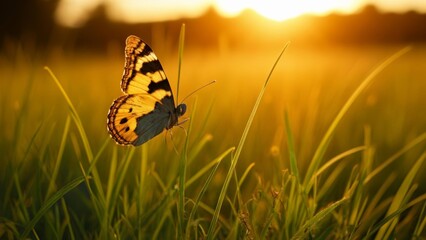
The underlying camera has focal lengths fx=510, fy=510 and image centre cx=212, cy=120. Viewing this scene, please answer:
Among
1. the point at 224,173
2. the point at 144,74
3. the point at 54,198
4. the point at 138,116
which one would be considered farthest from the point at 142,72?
the point at 224,173

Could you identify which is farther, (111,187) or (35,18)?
(35,18)

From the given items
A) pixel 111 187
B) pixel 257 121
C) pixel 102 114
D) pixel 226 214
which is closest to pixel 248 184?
pixel 226 214

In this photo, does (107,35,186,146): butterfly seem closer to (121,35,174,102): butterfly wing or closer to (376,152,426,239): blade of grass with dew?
(121,35,174,102): butterfly wing

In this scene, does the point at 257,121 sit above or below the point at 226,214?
above

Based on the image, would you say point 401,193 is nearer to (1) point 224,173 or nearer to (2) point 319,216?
(2) point 319,216

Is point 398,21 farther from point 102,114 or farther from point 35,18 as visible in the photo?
point 102,114

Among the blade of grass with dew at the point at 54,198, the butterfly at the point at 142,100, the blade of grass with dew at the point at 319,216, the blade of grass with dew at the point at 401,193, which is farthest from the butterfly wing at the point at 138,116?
the blade of grass with dew at the point at 401,193

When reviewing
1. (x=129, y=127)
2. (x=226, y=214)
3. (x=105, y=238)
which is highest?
(x=129, y=127)

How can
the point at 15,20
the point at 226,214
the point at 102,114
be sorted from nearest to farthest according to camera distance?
the point at 226,214 → the point at 102,114 → the point at 15,20
